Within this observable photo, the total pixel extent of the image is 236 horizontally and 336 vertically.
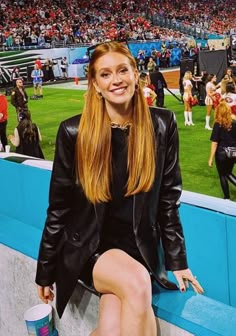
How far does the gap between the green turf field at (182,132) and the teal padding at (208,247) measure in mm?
3597

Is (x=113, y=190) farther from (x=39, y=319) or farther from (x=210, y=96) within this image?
(x=210, y=96)

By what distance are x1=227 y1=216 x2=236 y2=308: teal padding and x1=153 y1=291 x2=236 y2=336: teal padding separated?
1481 mm

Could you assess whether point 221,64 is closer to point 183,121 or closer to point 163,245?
point 183,121

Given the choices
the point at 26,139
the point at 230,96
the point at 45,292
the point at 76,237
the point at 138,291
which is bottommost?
the point at 26,139

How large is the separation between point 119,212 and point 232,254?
6.06 ft

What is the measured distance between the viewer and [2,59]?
84.8 ft

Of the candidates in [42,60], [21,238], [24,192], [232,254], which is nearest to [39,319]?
[21,238]

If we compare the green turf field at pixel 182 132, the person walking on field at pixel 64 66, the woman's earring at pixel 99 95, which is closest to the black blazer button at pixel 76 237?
the woman's earring at pixel 99 95

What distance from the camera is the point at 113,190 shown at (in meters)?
2.09

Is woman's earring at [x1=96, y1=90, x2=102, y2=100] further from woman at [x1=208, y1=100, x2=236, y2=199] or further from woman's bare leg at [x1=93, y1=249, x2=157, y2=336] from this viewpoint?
woman at [x1=208, y1=100, x2=236, y2=199]

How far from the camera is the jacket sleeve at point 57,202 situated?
82.0 inches

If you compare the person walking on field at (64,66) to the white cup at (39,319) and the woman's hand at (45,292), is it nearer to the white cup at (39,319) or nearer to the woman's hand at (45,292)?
the white cup at (39,319)

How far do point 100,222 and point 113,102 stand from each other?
0.54m

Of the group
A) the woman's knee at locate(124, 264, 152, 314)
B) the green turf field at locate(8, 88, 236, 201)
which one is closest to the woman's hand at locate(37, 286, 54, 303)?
the woman's knee at locate(124, 264, 152, 314)
